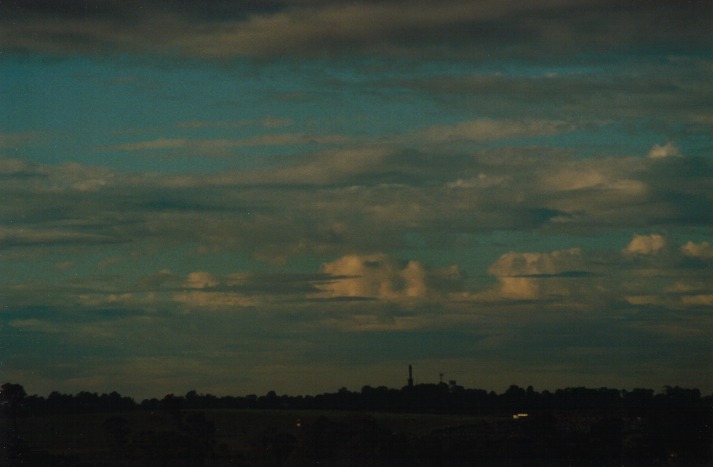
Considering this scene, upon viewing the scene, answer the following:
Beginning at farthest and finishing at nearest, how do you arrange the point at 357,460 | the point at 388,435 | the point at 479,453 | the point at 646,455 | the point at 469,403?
the point at 469,403 < the point at 388,435 < the point at 479,453 < the point at 357,460 < the point at 646,455

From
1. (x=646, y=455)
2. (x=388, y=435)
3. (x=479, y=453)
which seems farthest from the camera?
(x=388, y=435)

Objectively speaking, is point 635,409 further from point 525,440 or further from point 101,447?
point 101,447

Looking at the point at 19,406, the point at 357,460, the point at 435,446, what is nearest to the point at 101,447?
the point at 19,406

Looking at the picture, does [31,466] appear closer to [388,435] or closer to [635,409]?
[388,435]

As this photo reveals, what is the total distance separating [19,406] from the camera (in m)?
79.9

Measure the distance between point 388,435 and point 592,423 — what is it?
1653 cm

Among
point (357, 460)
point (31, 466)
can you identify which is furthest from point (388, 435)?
point (31, 466)

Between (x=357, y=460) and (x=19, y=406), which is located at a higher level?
(x=19, y=406)

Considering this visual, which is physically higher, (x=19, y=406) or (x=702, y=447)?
(x=19, y=406)

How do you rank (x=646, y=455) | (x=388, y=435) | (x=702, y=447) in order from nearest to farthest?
(x=702, y=447) → (x=646, y=455) → (x=388, y=435)

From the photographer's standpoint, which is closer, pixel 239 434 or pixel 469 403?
pixel 239 434

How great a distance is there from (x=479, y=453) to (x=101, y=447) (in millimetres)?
29338

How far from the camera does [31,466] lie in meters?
74.4

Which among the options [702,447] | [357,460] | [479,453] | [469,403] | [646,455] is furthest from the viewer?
[469,403]
